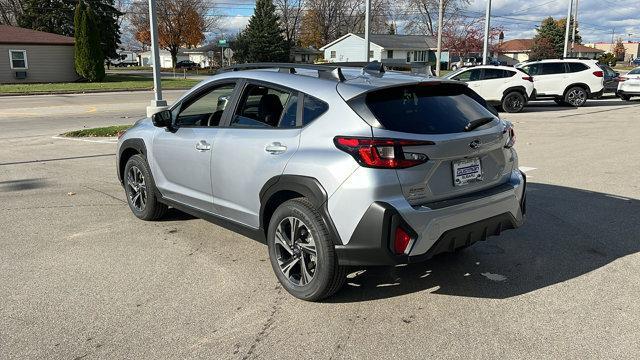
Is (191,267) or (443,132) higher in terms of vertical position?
(443,132)

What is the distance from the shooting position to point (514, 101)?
1861cm

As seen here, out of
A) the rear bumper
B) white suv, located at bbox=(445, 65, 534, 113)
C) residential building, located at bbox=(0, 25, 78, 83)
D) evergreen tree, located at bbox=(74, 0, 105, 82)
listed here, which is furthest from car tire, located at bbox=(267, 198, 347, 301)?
residential building, located at bbox=(0, 25, 78, 83)

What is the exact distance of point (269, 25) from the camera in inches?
2564

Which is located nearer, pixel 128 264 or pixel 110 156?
pixel 128 264

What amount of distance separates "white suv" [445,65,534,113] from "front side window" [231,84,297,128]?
15.1 m

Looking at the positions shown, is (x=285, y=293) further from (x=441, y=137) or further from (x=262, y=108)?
(x=441, y=137)

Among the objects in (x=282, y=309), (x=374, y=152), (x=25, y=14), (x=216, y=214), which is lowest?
(x=282, y=309)

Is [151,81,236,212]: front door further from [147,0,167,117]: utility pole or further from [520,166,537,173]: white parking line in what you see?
[147,0,167,117]: utility pole

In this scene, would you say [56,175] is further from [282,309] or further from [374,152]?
[374,152]

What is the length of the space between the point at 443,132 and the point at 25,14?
172 ft

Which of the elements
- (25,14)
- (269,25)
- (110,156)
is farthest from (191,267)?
(269,25)

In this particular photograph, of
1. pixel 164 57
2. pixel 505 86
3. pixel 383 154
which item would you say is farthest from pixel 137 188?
pixel 164 57

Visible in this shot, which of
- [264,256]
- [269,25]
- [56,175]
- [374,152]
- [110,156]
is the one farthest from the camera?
[269,25]

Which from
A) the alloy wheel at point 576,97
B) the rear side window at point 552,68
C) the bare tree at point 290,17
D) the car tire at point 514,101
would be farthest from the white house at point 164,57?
the car tire at point 514,101
